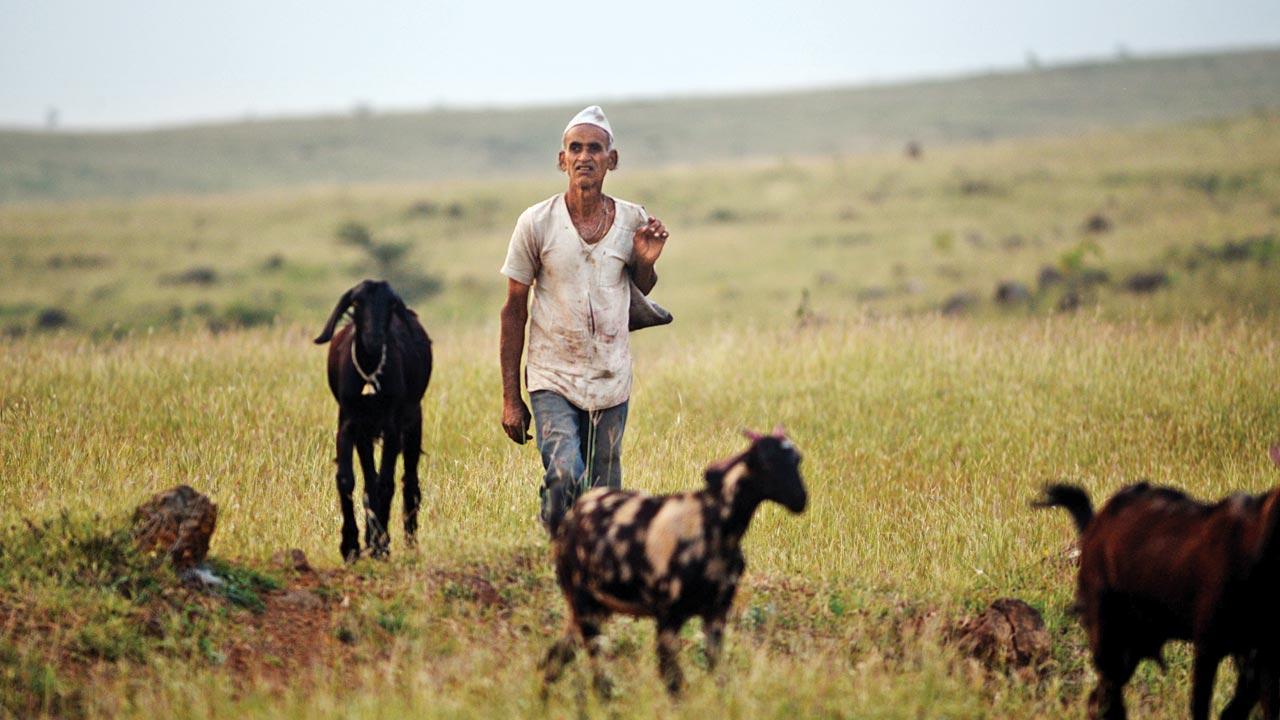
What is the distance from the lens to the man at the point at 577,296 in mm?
6215

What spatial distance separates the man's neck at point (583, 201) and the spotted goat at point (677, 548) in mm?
2075

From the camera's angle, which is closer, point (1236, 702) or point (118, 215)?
point (1236, 702)

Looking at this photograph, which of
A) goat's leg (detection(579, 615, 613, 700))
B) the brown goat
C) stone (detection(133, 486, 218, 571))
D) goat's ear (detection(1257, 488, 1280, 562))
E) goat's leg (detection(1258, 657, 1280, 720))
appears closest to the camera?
goat's ear (detection(1257, 488, 1280, 562))

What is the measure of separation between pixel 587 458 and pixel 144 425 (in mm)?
4368

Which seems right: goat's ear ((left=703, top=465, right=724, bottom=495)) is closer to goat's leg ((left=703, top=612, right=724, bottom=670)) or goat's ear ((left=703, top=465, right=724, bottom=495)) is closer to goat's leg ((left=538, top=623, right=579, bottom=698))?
goat's leg ((left=703, top=612, right=724, bottom=670))

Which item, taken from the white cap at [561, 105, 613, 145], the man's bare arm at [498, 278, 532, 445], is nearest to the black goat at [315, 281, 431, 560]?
the man's bare arm at [498, 278, 532, 445]

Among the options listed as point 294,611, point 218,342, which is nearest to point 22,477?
point 294,611

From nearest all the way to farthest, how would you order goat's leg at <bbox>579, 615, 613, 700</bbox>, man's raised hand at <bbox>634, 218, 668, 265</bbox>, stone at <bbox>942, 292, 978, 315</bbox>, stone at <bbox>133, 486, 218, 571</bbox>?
goat's leg at <bbox>579, 615, 613, 700</bbox>
stone at <bbox>133, 486, 218, 571</bbox>
man's raised hand at <bbox>634, 218, 668, 265</bbox>
stone at <bbox>942, 292, 978, 315</bbox>

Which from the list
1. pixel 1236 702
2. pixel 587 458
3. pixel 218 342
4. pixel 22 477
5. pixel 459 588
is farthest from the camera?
pixel 218 342

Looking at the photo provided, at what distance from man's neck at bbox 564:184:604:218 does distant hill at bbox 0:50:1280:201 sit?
265 feet

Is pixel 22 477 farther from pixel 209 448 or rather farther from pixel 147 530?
pixel 147 530

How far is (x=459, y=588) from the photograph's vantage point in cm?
613

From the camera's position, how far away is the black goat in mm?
6207

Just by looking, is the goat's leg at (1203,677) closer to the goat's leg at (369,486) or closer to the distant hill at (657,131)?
the goat's leg at (369,486)
